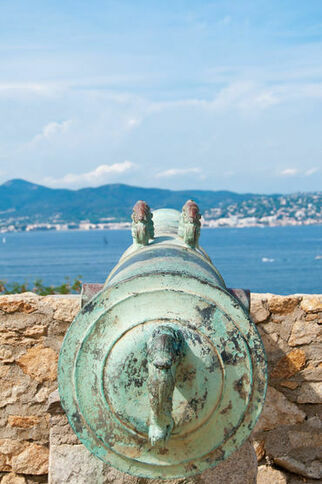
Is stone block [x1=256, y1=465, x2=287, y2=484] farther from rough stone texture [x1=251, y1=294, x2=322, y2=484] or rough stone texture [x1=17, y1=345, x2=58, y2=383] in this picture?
rough stone texture [x1=17, y1=345, x2=58, y2=383]

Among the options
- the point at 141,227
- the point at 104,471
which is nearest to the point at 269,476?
the point at 104,471

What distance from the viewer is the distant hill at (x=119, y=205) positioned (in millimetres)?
129250

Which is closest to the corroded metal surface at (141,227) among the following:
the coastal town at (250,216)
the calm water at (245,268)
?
the calm water at (245,268)

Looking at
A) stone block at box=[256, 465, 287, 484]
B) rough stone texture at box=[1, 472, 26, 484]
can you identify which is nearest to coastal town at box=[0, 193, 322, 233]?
stone block at box=[256, 465, 287, 484]

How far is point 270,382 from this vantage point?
436 cm

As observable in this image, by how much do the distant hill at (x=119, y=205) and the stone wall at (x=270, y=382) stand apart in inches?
4614

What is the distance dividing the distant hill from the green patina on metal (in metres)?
119

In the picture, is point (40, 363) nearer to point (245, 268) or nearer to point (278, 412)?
point (278, 412)

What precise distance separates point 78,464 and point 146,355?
5.31ft

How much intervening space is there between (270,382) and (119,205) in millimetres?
125365

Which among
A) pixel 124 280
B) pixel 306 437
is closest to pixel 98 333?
pixel 124 280

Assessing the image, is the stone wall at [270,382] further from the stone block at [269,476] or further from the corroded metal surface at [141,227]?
the corroded metal surface at [141,227]

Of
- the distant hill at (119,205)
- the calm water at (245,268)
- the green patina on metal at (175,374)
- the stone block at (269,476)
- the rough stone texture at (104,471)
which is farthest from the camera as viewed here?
the distant hill at (119,205)

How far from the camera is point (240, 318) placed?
8.39 feet
